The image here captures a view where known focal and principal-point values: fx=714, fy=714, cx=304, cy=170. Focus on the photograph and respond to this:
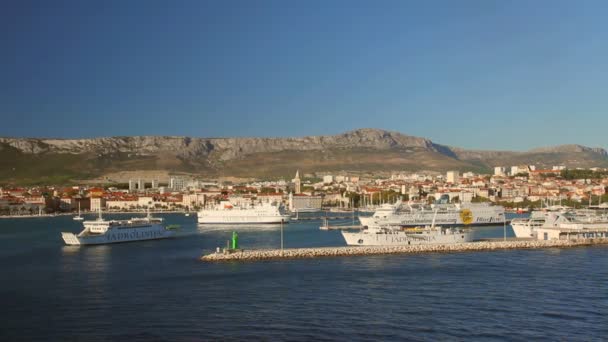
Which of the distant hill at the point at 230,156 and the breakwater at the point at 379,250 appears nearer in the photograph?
the breakwater at the point at 379,250

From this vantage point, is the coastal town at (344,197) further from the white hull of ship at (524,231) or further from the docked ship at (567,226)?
the white hull of ship at (524,231)

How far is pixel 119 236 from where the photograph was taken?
3359 centimetres

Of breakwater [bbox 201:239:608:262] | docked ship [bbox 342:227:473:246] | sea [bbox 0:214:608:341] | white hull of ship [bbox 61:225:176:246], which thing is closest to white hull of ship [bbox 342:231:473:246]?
docked ship [bbox 342:227:473:246]

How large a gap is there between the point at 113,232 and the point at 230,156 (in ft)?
469

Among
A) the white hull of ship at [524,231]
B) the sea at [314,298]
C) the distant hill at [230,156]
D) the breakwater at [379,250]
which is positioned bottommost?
the sea at [314,298]

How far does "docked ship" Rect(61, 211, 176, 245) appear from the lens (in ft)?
106

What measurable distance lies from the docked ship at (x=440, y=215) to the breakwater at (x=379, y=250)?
53.5 feet

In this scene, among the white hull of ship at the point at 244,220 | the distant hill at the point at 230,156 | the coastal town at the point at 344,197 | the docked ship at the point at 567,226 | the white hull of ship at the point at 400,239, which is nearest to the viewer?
the white hull of ship at the point at 400,239

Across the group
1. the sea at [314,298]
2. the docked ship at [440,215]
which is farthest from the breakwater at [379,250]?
the docked ship at [440,215]

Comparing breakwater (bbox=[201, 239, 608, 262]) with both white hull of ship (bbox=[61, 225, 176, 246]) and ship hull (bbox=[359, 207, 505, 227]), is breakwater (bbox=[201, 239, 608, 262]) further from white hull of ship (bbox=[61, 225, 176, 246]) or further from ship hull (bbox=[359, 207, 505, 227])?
ship hull (bbox=[359, 207, 505, 227])

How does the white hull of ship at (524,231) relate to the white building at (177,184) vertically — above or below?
below

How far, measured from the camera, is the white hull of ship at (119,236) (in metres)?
32.1

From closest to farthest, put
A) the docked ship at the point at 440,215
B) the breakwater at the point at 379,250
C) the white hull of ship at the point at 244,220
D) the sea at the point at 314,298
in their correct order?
1. the sea at the point at 314,298
2. the breakwater at the point at 379,250
3. the docked ship at the point at 440,215
4. the white hull of ship at the point at 244,220

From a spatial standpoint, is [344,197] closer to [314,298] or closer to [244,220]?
[244,220]
